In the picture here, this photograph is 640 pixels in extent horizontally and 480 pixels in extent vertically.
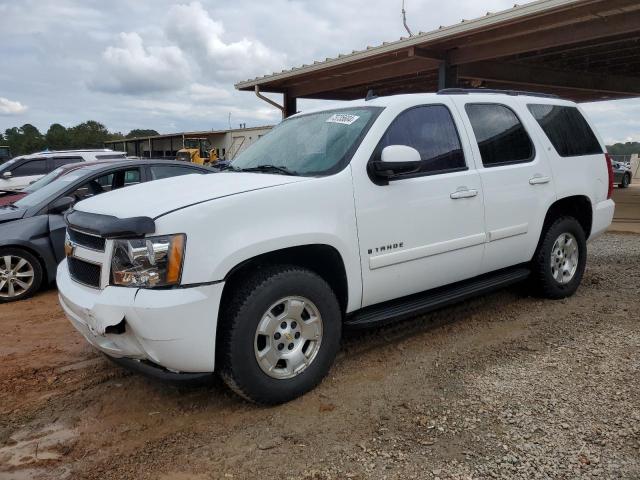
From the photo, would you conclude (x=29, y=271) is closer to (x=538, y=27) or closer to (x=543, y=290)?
(x=543, y=290)

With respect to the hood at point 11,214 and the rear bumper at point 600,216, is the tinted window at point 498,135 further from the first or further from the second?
the hood at point 11,214

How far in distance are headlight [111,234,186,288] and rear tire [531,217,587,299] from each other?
349 centimetres

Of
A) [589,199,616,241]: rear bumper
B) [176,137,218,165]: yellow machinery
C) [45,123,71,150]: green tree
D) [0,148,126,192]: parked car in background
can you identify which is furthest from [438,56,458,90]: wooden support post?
[45,123,71,150]: green tree

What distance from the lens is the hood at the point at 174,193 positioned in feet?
9.55

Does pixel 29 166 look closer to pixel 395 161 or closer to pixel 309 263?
pixel 309 263

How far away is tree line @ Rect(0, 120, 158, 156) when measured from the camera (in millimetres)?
61500

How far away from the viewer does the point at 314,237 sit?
3.13m

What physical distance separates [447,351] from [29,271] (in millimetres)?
4735

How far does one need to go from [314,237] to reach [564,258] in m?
3.14

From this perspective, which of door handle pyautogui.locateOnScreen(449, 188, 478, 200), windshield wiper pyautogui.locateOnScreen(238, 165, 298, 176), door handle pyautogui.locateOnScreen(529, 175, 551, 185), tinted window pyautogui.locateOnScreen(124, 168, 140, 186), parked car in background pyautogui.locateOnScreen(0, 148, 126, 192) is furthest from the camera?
parked car in background pyautogui.locateOnScreen(0, 148, 126, 192)

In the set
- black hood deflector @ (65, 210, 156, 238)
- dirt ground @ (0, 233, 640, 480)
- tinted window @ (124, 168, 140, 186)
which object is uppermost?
tinted window @ (124, 168, 140, 186)

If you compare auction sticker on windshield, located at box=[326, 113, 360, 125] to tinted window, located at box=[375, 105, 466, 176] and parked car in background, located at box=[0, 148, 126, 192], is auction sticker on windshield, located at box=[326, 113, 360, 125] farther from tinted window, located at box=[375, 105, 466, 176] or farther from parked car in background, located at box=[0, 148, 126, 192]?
parked car in background, located at box=[0, 148, 126, 192]

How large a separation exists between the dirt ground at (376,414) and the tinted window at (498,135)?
1452 mm

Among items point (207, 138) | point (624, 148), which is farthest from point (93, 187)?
point (624, 148)
